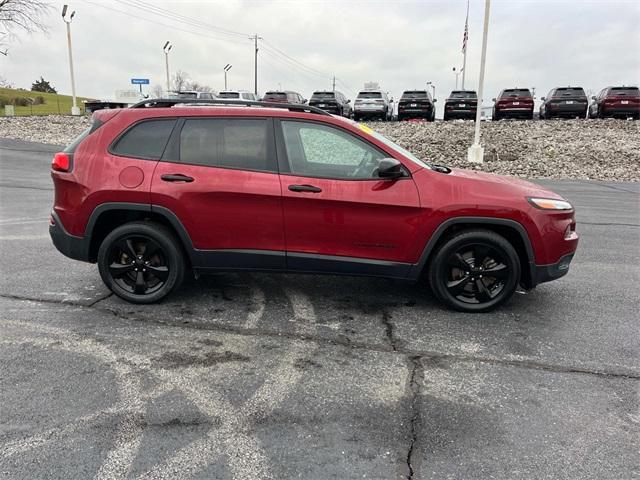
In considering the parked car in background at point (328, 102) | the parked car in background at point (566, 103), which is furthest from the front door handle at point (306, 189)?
the parked car in background at point (566, 103)

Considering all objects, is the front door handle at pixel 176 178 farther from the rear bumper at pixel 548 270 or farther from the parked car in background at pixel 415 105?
the parked car in background at pixel 415 105

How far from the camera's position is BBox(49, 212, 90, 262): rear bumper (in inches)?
179

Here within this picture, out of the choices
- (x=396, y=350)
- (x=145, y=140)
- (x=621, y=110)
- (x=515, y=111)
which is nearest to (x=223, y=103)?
(x=145, y=140)

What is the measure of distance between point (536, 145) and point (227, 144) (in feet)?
62.4

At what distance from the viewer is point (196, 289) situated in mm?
5098

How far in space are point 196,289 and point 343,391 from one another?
2410 millimetres

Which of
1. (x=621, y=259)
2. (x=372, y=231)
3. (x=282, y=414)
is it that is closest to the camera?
A: (x=282, y=414)

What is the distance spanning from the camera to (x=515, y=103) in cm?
2561

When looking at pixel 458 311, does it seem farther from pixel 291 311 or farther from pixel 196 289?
pixel 196 289

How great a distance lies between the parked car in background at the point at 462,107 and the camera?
2638 centimetres

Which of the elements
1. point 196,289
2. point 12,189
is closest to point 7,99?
point 12,189

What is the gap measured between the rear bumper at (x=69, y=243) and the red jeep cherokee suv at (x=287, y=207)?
0.01 metres

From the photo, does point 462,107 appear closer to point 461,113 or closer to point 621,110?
point 461,113

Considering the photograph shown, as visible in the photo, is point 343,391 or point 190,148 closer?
point 343,391
